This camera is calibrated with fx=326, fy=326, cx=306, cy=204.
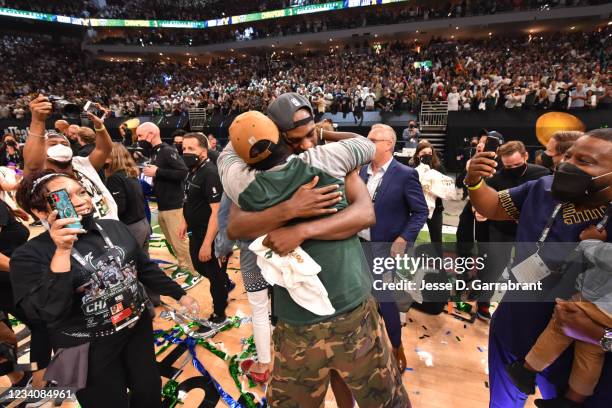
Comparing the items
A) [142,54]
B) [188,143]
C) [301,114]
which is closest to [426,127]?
[188,143]

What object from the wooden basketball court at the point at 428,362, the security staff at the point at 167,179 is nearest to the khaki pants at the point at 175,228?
the security staff at the point at 167,179

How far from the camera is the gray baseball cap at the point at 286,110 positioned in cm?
117

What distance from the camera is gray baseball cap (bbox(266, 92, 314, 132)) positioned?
1171 mm

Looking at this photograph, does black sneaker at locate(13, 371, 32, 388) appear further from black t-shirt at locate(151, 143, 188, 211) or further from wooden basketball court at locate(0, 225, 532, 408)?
black t-shirt at locate(151, 143, 188, 211)

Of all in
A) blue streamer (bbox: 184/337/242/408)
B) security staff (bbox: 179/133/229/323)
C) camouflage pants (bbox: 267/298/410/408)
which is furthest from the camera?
security staff (bbox: 179/133/229/323)

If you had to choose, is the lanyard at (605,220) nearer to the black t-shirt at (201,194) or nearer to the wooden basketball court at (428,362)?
the wooden basketball court at (428,362)

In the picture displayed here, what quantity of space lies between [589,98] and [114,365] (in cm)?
1203

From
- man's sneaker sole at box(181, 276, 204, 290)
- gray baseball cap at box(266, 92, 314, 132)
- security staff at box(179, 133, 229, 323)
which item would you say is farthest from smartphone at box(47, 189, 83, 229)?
man's sneaker sole at box(181, 276, 204, 290)

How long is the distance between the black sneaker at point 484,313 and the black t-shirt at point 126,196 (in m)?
3.41

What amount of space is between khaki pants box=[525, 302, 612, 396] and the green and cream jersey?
2.71ft

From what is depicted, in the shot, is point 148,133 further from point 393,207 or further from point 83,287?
point 393,207

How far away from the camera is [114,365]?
1571mm

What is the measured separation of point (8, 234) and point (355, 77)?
16.0 meters

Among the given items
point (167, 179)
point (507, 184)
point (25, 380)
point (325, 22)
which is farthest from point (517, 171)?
point (325, 22)
